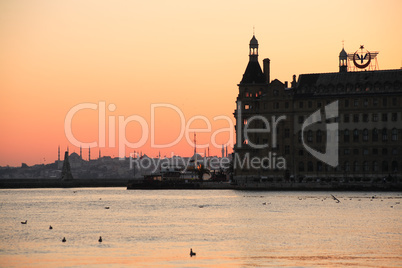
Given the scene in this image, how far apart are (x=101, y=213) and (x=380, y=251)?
60142 millimetres

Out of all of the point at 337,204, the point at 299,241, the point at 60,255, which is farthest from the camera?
the point at 337,204

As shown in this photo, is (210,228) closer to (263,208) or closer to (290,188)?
(263,208)

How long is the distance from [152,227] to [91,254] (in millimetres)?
26370

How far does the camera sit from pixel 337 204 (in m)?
140

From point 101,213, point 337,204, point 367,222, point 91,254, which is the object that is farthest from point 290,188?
point 91,254

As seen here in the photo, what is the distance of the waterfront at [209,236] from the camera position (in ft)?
221

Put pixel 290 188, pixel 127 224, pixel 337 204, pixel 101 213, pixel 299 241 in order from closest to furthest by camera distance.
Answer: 1. pixel 299 241
2. pixel 127 224
3. pixel 101 213
4. pixel 337 204
5. pixel 290 188

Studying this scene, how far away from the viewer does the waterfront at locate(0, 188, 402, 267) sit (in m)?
67.4

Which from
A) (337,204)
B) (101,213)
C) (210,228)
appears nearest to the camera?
(210,228)

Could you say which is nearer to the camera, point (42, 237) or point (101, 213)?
point (42, 237)

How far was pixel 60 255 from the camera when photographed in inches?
2783

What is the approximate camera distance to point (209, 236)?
85.7 m

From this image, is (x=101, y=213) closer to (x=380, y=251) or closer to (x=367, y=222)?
(x=367, y=222)

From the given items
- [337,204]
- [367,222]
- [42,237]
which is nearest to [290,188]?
[337,204]
